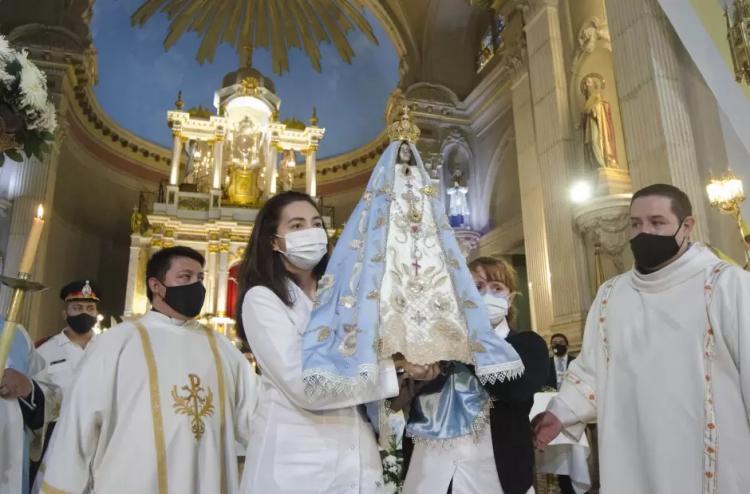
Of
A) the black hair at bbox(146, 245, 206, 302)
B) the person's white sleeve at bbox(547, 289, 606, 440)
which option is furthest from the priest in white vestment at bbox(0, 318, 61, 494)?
the person's white sleeve at bbox(547, 289, 606, 440)

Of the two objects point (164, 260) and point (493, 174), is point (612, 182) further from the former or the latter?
point (164, 260)

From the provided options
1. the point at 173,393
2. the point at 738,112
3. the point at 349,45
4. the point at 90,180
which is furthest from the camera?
the point at 349,45

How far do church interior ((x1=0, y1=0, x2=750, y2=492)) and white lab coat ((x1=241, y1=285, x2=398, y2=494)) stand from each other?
1.35 meters

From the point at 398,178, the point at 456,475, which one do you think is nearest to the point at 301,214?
the point at 398,178

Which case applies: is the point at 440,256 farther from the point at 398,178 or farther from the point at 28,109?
the point at 28,109

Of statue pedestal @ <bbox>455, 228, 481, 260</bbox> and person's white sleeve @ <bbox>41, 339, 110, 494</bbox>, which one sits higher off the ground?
statue pedestal @ <bbox>455, 228, 481, 260</bbox>

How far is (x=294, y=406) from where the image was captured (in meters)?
1.74

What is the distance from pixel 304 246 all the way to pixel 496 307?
76cm

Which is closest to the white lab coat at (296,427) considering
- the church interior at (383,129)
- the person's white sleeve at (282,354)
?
the person's white sleeve at (282,354)

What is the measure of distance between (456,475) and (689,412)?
84 centimetres

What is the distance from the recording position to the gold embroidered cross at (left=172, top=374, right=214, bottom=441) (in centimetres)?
239

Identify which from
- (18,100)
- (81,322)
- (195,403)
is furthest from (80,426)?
(81,322)

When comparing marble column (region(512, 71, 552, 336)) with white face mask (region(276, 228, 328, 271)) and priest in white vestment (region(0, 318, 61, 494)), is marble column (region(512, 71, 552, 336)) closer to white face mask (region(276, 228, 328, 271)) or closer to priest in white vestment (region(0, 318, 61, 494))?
priest in white vestment (region(0, 318, 61, 494))

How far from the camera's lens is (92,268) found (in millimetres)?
14477
